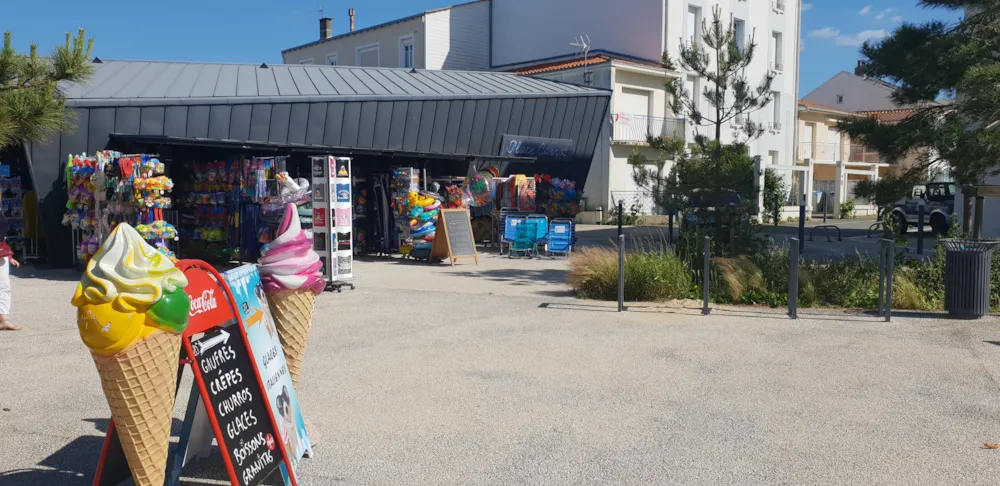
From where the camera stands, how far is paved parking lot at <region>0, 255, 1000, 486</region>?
16.5ft

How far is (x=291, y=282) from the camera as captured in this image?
4902 millimetres

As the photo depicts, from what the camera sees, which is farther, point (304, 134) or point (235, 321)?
point (304, 134)

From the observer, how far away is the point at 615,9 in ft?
115

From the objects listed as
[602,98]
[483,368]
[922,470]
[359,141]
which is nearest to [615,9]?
[602,98]

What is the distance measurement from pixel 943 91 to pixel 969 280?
3.65 meters

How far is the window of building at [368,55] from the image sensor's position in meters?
38.9

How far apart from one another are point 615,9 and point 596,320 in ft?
89.4

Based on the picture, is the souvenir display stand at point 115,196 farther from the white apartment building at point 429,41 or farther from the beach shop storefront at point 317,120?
the white apartment building at point 429,41

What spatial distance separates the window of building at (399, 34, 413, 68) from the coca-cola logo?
1342 inches

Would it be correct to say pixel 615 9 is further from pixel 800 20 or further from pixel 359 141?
pixel 359 141

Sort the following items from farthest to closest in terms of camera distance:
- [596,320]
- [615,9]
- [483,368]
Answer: [615,9]
[596,320]
[483,368]

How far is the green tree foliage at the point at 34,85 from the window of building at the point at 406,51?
1262 inches

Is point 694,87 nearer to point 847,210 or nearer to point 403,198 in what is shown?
point 847,210

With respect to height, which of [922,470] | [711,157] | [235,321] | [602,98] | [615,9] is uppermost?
[615,9]
